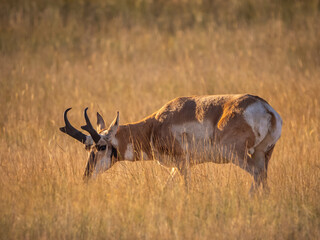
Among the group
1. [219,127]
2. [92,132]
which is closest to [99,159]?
[92,132]

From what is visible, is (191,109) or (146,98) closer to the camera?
(191,109)

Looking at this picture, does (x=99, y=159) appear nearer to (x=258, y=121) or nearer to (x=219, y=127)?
(x=219, y=127)

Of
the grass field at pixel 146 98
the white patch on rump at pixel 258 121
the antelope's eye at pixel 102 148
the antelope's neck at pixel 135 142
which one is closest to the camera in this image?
the grass field at pixel 146 98

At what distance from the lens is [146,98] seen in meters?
11.9

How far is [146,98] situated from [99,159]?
17.0ft

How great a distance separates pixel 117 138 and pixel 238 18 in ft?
38.6

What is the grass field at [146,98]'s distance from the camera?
529 cm

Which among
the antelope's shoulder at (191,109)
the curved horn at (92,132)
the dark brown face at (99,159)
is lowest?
the dark brown face at (99,159)

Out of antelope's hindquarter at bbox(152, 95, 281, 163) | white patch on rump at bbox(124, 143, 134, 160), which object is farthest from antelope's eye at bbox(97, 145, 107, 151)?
antelope's hindquarter at bbox(152, 95, 281, 163)

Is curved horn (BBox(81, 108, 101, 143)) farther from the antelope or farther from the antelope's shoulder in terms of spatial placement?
the antelope's shoulder

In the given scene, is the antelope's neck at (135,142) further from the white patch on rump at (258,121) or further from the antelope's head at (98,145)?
the white patch on rump at (258,121)

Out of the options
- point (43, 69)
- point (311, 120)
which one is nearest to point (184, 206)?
point (311, 120)

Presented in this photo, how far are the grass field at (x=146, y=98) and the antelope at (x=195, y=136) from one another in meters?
0.23

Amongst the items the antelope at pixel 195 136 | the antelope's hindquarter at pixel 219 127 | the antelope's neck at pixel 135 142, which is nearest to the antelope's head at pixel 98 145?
the antelope at pixel 195 136
